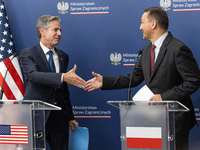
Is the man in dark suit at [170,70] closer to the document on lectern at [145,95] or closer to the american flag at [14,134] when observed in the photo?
the document on lectern at [145,95]

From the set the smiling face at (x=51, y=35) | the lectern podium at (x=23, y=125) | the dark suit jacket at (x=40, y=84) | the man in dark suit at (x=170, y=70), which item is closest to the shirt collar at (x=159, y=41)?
the man in dark suit at (x=170, y=70)

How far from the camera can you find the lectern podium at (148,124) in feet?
6.83

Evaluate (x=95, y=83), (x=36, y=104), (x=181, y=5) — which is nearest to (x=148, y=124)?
(x=36, y=104)

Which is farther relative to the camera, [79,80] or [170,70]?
[79,80]

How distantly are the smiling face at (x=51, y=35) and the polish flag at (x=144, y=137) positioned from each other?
1.55 metres

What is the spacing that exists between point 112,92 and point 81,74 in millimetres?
515

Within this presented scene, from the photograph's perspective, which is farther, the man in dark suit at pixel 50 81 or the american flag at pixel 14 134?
the man in dark suit at pixel 50 81

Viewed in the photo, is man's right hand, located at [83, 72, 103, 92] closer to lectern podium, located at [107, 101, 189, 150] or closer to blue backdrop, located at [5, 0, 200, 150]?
blue backdrop, located at [5, 0, 200, 150]

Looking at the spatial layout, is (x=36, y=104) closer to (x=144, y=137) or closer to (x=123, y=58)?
(x=144, y=137)

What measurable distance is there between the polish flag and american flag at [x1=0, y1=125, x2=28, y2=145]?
800 mm

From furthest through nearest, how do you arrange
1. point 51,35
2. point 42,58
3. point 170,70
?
point 51,35 → point 42,58 → point 170,70

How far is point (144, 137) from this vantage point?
212cm

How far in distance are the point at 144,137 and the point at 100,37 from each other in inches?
82.0

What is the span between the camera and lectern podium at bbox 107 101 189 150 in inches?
82.0
